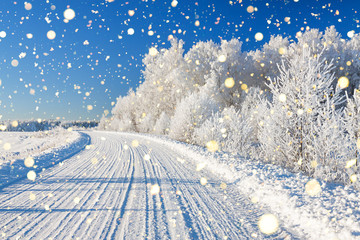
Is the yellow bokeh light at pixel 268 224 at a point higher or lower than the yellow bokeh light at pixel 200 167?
lower

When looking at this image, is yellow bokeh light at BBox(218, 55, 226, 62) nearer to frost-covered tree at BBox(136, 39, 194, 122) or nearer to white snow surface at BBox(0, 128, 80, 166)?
frost-covered tree at BBox(136, 39, 194, 122)

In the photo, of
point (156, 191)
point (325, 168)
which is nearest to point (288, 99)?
point (325, 168)

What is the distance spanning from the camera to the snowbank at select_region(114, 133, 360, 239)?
3.29 m

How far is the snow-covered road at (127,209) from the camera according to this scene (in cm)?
343

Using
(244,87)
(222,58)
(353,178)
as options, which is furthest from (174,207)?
(222,58)

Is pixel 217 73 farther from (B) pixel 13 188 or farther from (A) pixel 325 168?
(B) pixel 13 188

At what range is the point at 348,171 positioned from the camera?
586 centimetres

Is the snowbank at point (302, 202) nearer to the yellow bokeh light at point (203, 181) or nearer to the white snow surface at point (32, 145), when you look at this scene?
the yellow bokeh light at point (203, 181)

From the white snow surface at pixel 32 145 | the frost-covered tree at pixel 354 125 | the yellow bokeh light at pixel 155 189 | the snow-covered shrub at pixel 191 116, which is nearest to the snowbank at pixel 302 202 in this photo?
the frost-covered tree at pixel 354 125

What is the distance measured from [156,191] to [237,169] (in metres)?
2.90

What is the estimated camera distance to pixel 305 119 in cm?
723

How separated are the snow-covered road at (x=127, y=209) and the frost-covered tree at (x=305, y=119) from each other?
8.95 feet

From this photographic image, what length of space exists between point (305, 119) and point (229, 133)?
5.75 m

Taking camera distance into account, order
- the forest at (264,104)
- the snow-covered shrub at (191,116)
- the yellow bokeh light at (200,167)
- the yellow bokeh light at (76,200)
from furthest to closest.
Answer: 1. the snow-covered shrub at (191,116)
2. the yellow bokeh light at (200,167)
3. the forest at (264,104)
4. the yellow bokeh light at (76,200)
